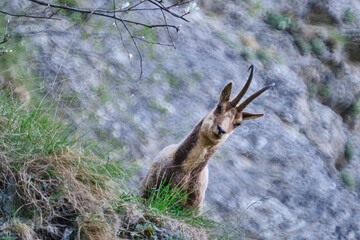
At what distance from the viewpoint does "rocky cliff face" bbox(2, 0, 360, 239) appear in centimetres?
715

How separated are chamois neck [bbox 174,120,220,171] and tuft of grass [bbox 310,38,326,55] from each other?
6.60 meters

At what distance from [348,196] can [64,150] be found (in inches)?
254

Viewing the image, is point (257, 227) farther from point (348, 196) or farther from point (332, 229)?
point (348, 196)

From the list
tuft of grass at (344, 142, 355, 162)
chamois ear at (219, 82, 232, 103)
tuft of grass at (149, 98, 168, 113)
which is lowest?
tuft of grass at (344, 142, 355, 162)

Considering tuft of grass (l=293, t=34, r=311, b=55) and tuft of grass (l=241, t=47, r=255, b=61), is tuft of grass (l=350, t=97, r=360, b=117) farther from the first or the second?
tuft of grass (l=241, t=47, r=255, b=61)

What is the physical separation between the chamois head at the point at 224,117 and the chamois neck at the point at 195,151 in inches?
3.6

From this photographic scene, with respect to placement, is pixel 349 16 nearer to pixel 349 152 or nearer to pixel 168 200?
pixel 349 152

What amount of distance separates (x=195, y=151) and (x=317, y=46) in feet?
22.2

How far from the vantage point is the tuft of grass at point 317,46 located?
397 inches

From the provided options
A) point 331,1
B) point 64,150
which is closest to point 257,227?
point 64,150

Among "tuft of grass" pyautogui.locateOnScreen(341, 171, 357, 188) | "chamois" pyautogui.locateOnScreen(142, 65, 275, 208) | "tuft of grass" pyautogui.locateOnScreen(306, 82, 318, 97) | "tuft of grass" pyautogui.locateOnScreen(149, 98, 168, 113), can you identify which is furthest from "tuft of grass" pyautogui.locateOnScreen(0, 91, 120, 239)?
"tuft of grass" pyautogui.locateOnScreen(306, 82, 318, 97)

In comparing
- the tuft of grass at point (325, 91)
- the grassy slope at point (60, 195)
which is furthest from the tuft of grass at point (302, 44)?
the grassy slope at point (60, 195)

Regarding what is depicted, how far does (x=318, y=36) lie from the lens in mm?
10281

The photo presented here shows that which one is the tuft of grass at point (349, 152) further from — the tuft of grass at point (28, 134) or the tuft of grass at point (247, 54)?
the tuft of grass at point (28, 134)
